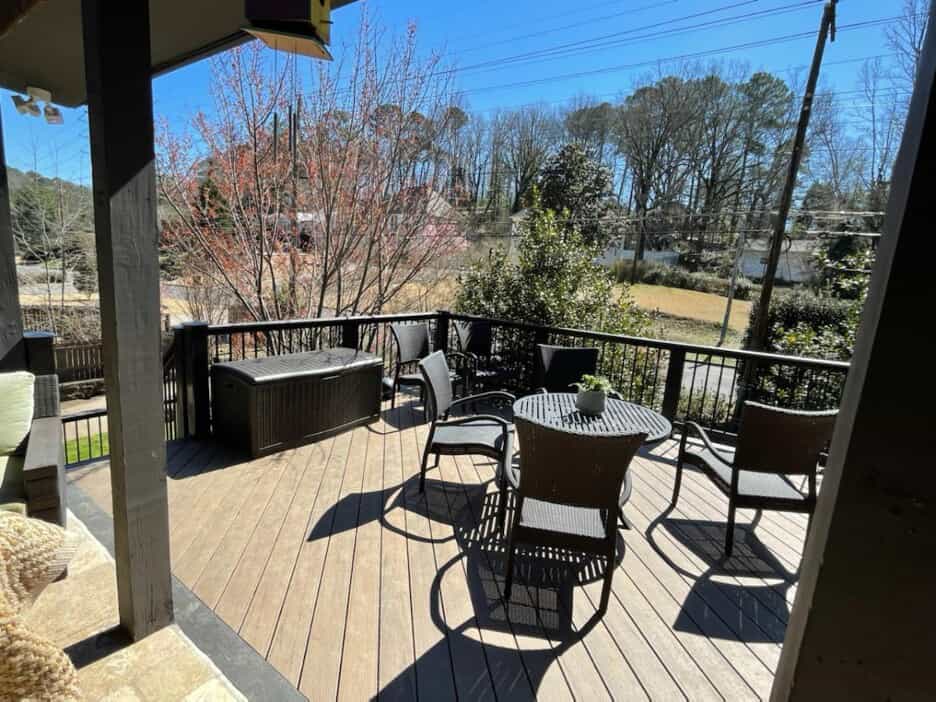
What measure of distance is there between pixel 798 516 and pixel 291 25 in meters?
3.92

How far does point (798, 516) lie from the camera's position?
3.04 meters

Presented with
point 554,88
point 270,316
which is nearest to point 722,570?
point 270,316

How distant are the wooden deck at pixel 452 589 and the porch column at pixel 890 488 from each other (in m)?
1.36

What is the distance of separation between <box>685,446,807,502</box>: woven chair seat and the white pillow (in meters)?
3.57

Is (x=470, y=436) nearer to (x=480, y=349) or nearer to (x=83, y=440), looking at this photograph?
(x=480, y=349)

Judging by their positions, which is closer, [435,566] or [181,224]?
[435,566]

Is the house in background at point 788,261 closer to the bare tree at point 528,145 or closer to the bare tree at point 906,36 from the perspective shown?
the bare tree at point 906,36

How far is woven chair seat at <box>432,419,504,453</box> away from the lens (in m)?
2.83

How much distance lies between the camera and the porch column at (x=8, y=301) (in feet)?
8.51

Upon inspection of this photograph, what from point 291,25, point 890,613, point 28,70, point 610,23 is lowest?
point 890,613

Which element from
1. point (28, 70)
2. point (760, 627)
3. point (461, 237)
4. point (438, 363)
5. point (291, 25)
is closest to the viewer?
point (291, 25)

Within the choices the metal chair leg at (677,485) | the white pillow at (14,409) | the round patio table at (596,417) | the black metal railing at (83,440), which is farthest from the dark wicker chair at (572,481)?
the black metal railing at (83,440)

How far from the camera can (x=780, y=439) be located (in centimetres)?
242

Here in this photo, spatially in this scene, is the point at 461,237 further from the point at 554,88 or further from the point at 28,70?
the point at 554,88
